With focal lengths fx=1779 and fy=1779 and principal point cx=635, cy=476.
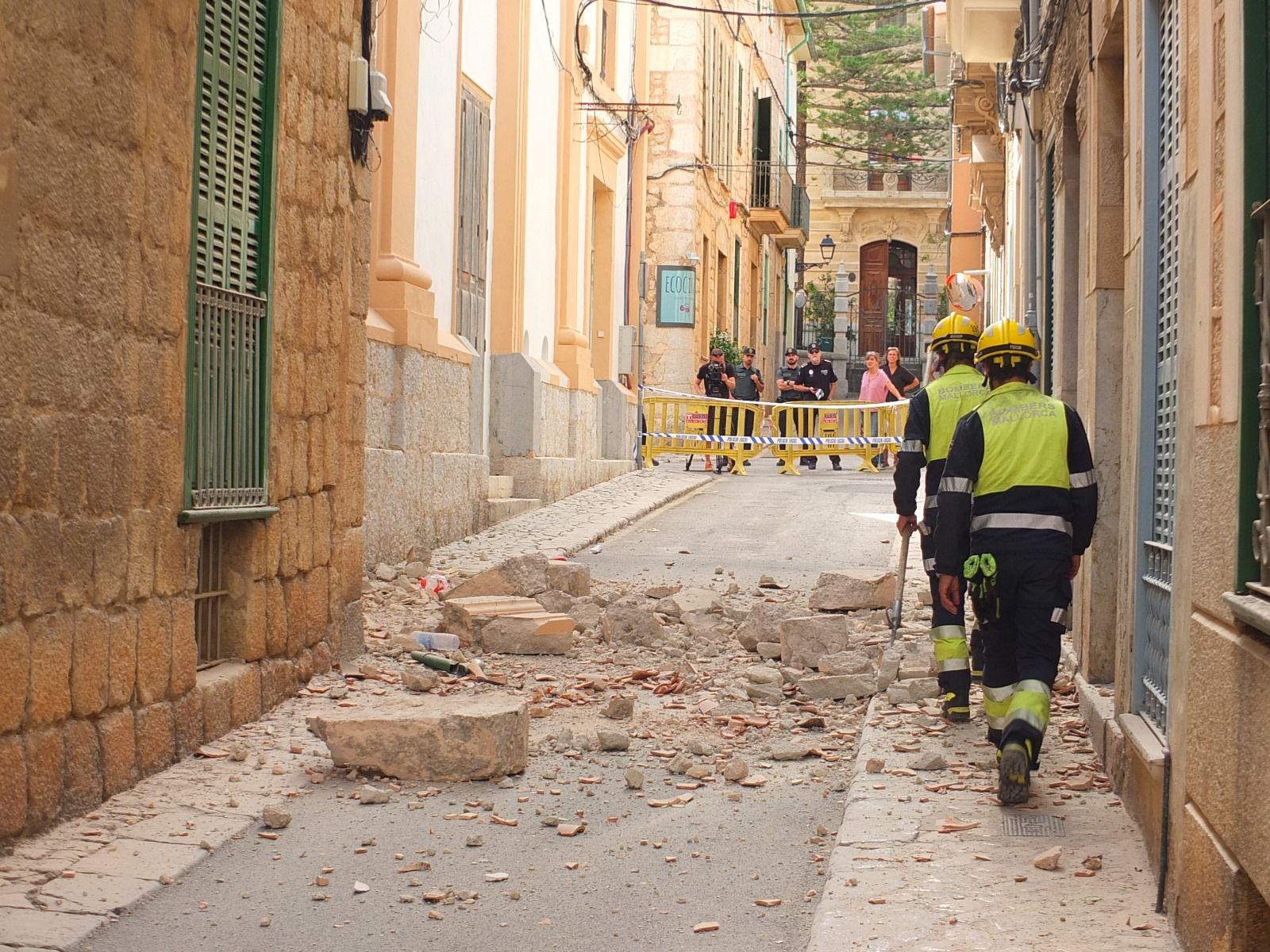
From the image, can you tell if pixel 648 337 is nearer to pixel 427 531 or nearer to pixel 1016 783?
pixel 427 531

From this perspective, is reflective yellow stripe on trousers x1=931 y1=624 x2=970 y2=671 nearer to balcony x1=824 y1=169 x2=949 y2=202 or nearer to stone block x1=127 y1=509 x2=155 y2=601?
stone block x1=127 y1=509 x2=155 y2=601

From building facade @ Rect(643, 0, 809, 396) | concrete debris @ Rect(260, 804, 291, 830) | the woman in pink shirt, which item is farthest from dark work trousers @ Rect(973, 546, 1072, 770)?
the woman in pink shirt

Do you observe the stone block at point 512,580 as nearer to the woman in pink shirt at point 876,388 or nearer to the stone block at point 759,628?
the stone block at point 759,628

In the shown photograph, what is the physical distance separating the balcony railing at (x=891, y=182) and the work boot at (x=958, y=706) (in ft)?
171

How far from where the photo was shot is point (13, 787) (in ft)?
17.0

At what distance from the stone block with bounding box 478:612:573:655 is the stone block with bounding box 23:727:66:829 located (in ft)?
13.9

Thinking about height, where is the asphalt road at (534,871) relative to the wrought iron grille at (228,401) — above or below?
below

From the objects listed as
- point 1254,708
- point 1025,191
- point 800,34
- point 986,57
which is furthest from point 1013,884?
point 800,34

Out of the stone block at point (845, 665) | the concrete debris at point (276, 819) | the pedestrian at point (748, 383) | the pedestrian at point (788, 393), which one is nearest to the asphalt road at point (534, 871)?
the concrete debris at point (276, 819)

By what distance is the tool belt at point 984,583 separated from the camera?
240 inches

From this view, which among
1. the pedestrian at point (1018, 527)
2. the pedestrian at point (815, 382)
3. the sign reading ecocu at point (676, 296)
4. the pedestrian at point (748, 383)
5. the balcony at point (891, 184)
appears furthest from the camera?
the balcony at point (891, 184)

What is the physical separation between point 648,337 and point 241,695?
2355 cm

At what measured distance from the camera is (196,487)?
6875 millimetres

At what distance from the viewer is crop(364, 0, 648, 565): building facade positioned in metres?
13.4
